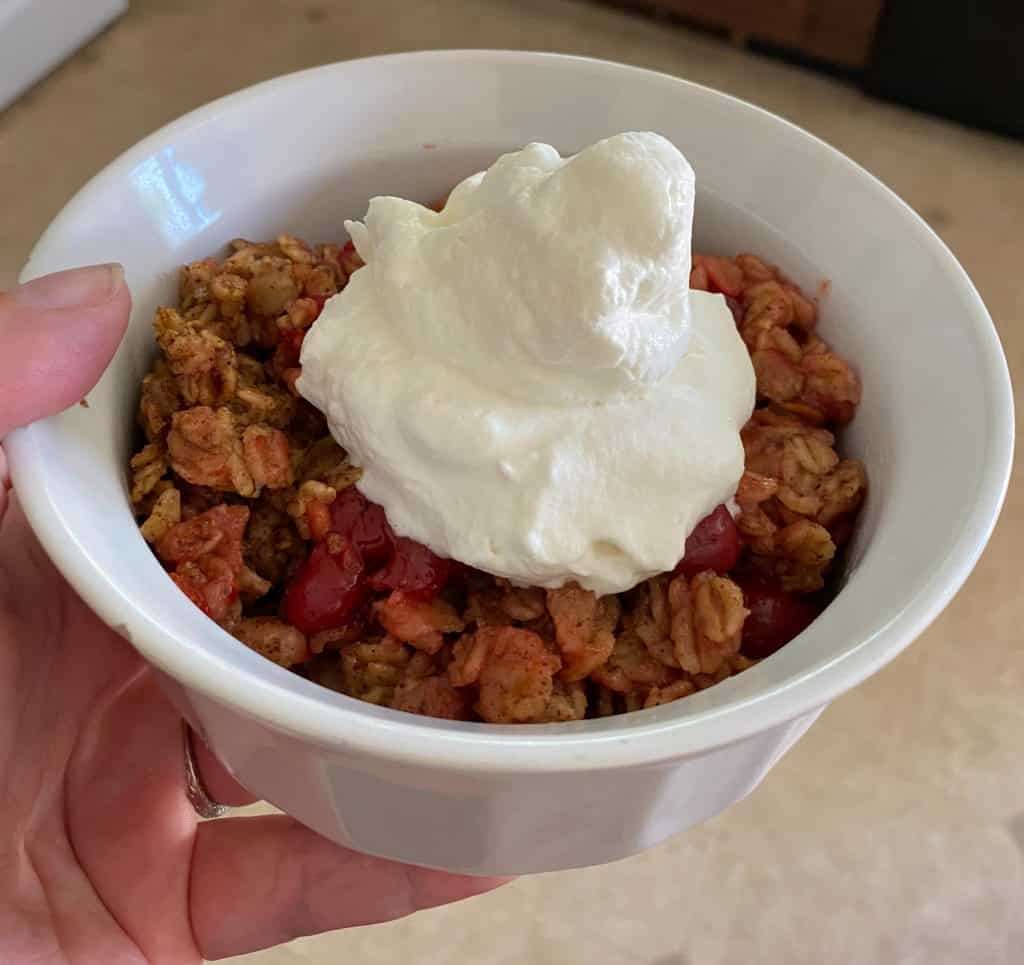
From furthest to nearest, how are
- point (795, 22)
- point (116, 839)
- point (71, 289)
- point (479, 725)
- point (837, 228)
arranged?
point (795, 22) → point (116, 839) → point (837, 228) → point (71, 289) → point (479, 725)

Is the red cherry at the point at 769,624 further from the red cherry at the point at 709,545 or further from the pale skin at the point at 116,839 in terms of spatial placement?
the pale skin at the point at 116,839

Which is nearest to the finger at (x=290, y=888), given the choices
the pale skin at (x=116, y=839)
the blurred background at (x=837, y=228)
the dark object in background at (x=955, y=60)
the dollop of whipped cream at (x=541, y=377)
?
the pale skin at (x=116, y=839)

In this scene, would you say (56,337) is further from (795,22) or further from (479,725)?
(795,22)

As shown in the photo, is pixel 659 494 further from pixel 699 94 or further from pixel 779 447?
pixel 699 94

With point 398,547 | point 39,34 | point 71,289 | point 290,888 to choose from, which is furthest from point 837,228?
point 39,34

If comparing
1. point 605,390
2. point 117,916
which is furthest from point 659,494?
point 117,916

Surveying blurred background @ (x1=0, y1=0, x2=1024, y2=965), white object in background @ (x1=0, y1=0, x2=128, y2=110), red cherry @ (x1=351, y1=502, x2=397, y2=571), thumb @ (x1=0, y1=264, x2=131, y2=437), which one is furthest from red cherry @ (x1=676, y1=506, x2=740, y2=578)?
white object in background @ (x1=0, y1=0, x2=128, y2=110)
